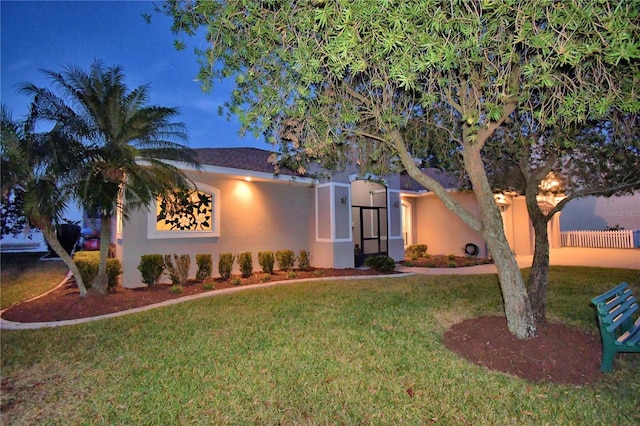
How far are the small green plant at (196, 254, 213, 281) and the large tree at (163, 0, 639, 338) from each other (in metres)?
6.14

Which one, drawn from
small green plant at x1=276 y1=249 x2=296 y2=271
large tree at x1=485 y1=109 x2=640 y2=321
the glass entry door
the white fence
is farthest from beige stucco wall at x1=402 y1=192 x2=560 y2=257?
large tree at x1=485 y1=109 x2=640 y2=321

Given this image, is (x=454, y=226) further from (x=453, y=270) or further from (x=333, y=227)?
(x=333, y=227)

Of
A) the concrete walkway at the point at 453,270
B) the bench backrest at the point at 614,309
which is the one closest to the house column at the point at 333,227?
the concrete walkway at the point at 453,270

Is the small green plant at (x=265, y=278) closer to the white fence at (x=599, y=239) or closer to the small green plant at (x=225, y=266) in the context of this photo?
the small green plant at (x=225, y=266)

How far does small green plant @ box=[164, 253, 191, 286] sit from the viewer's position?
977cm

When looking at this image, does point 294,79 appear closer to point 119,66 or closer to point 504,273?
point 504,273

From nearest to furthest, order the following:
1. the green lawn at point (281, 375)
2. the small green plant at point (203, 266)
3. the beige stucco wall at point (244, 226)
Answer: the green lawn at point (281, 375), the beige stucco wall at point (244, 226), the small green plant at point (203, 266)

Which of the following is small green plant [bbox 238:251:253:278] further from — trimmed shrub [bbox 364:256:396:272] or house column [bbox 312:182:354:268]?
trimmed shrub [bbox 364:256:396:272]

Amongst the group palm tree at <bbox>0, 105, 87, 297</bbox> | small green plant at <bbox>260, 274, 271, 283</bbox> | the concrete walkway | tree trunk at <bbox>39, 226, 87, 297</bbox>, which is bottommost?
A: the concrete walkway

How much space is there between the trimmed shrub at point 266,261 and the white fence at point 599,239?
2038cm

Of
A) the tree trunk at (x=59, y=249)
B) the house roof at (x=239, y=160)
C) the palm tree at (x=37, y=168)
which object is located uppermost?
the house roof at (x=239, y=160)

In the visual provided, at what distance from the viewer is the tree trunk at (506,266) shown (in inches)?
193

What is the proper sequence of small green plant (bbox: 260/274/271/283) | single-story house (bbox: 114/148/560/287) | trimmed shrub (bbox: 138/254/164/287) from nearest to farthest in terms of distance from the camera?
1. trimmed shrub (bbox: 138/254/164/287)
2. single-story house (bbox: 114/148/560/287)
3. small green plant (bbox: 260/274/271/283)

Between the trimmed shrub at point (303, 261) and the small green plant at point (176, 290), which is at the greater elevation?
the trimmed shrub at point (303, 261)
